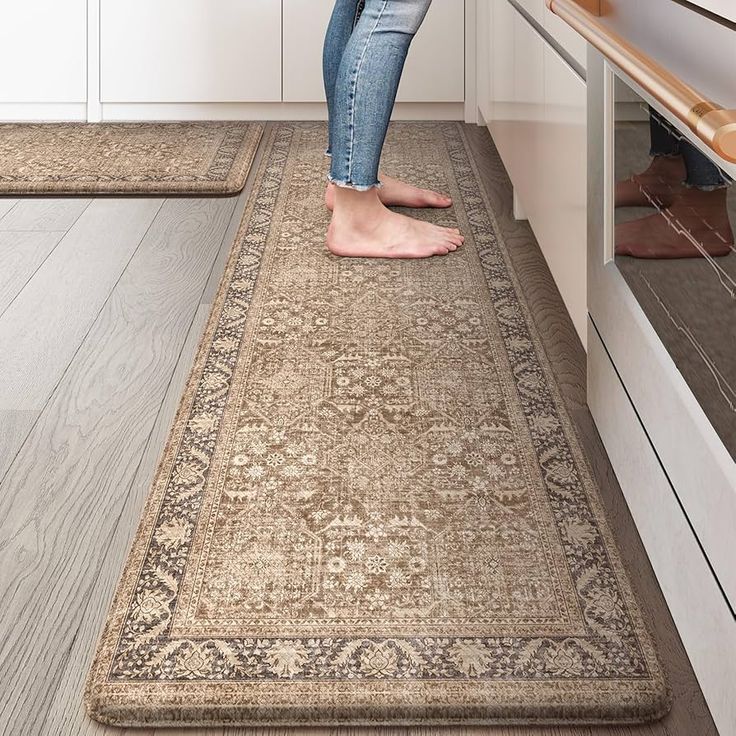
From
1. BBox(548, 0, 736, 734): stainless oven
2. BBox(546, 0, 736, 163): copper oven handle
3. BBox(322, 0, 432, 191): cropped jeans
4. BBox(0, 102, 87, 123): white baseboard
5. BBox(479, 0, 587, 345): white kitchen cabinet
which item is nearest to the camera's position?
BBox(546, 0, 736, 163): copper oven handle

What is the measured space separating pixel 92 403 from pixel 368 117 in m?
0.79

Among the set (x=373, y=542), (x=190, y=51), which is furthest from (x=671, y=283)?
(x=190, y=51)

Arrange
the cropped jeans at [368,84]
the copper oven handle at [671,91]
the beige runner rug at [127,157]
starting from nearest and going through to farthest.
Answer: the copper oven handle at [671,91] → the cropped jeans at [368,84] → the beige runner rug at [127,157]

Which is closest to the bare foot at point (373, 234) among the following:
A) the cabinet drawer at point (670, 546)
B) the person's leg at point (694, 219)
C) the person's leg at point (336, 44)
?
the person's leg at point (336, 44)

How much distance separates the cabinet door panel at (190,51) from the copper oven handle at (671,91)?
2.37 meters

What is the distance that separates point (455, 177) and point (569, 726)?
1.92 meters

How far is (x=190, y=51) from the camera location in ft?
10.9

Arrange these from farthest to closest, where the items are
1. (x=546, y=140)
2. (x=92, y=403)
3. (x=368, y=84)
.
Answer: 1. (x=368, y=84)
2. (x=546, y=140)
3. (x=92, y=403)

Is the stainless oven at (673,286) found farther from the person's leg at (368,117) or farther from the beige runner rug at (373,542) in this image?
the person's leg at (368,117)

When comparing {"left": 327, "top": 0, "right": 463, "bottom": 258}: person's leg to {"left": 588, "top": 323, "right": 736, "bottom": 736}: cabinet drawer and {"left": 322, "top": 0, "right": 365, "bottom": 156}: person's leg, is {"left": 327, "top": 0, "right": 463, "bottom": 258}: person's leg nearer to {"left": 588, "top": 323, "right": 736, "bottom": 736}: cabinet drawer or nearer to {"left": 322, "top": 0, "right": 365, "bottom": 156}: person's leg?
{"left": 322, "top": 0, "right": 365, "bottom": 156}: person's leg

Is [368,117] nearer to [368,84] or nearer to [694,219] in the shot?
[368,84]

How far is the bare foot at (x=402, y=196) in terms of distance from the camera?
2.34 m

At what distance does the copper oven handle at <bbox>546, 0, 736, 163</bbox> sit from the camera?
0.66 meters

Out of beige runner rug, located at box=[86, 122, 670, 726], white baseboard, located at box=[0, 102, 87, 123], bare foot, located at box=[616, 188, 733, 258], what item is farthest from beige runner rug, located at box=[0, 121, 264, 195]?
bare foot, located at box=[616, 188, 733, 258]
